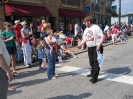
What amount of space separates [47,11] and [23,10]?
347 centimetres

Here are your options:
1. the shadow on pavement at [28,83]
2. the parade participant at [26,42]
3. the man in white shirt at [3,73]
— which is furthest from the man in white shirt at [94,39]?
the parade participant at [26,42]

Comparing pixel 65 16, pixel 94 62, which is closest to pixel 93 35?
pixel 94 62

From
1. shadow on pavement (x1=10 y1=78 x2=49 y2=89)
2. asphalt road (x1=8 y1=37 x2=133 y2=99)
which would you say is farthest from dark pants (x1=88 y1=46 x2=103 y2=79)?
shadow on pavement (x1=10 y1=78 x2=49 y2=89)

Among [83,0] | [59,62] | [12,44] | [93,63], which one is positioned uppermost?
[83,0]

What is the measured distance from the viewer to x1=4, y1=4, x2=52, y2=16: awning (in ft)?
48.3

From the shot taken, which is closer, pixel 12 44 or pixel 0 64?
pixel 0 64

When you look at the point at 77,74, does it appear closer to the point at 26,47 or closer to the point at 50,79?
the point at 50,79

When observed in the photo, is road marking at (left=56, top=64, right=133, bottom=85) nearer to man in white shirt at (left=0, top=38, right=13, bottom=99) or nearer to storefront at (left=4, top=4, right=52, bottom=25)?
man in white shirt at (left=0, top=38, right=13, bottom=99)

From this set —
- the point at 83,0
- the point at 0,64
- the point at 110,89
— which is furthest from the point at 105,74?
the point at 83,0

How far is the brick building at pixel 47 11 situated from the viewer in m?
15.1

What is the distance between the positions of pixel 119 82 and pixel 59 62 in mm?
4043

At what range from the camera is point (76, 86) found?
5430mm

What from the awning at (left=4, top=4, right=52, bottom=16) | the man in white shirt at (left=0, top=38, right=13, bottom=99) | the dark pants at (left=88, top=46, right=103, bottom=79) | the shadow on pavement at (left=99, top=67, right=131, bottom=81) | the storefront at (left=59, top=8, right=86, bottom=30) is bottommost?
the shadow on pavement at (left=99, top=67, right=131, bottom=81)

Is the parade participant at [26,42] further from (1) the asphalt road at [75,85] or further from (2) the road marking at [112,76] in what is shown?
(2) the road marking at [112,76]
